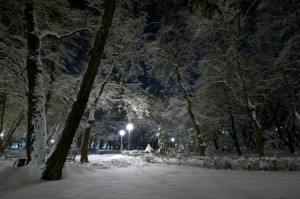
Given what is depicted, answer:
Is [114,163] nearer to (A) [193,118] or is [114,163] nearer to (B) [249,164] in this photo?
(A) [193,118]

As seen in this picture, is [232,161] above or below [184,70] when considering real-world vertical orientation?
below

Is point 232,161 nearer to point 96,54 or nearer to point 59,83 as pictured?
point 96,54

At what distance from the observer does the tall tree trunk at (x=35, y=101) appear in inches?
341

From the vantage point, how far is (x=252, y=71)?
21547 millimetres

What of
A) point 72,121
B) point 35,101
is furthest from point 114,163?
point 72,121

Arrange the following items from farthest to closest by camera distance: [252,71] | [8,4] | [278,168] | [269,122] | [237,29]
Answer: [269,122] < [252,71] < [237,29] < [278,168] < [8,4]

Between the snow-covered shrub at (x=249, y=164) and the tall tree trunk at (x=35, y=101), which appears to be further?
the snow-covered shrub at (x=249, y=164)

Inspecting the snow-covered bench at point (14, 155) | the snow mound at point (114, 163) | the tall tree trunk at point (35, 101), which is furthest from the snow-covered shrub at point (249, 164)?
the snow-covered bench at point (14, 155)

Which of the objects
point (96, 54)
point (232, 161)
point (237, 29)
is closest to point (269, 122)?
point (237, 29)

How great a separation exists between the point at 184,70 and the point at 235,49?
5.80m

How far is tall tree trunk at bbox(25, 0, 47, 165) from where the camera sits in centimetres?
866

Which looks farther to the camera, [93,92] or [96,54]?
[93,92]

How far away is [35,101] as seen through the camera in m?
8.91

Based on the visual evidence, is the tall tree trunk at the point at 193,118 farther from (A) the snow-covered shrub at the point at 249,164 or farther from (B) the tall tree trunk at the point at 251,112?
(A) the snow-covered shrub at the point at 249,164
